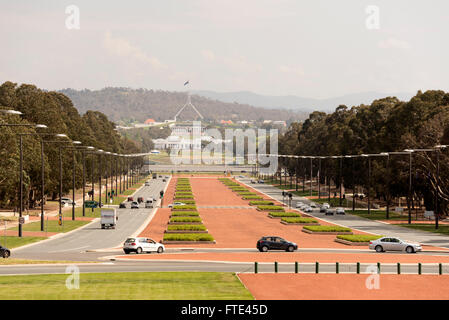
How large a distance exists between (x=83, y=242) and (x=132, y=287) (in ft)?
128

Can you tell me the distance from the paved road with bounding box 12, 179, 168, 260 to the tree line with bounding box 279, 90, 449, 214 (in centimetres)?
4329

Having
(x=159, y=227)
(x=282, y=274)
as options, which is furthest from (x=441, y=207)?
(x=282, y=274)

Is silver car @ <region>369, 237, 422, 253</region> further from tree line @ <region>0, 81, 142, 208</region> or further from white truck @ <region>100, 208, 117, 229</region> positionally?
tree line @ <region>0, 81, 142, 208</region>

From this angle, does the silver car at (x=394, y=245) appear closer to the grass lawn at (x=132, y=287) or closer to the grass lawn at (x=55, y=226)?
the grass lawn at (x=132, y=287)

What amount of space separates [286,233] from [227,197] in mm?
79662

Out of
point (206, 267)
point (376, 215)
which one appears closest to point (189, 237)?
point (206, 267)

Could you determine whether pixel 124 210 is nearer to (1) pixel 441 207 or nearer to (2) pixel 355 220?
(2) pixel 355 220

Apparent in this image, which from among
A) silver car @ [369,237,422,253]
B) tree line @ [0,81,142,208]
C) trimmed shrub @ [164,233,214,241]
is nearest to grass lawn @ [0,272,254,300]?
silver car @ [369,237,422,253]

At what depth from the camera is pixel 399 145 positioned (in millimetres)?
129125

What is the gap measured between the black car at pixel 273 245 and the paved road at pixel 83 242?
1631 cm

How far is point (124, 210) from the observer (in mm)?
137500

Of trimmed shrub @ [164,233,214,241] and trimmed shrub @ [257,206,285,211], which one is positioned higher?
trimmed shrub @ [164,233,214,241]

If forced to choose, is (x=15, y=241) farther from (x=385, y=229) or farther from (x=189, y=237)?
(x=385, y=229)

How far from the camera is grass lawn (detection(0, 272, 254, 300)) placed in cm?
3966
